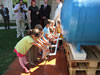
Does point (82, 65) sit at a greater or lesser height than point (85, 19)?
lesser

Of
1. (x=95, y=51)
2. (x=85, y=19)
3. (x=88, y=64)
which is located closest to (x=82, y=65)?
(x=88, y=64)

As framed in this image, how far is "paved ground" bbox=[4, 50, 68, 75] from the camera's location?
359 centimetres

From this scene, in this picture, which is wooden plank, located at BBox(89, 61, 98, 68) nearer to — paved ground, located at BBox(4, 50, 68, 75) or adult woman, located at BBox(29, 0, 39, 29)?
paved ground, located at BBox(4, 50, 68, 75)

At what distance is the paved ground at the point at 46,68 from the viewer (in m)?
3.59

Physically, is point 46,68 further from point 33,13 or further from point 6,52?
point 33,13

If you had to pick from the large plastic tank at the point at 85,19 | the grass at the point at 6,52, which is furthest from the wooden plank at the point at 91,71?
the grass at the point at 6,52

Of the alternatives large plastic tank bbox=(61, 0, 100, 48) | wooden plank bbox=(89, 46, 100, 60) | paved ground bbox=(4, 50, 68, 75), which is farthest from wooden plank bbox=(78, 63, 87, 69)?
large plastic tank bbox=(61, 0, 100, 48)

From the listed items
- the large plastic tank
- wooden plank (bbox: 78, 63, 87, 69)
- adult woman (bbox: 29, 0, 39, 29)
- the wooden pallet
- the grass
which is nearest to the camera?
the large plastic tank

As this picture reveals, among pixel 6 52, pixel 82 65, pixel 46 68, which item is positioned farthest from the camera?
pixel 6 52

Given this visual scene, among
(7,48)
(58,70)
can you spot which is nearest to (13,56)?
(7,48)

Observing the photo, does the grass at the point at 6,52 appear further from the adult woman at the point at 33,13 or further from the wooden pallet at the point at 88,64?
the wooden pallet at the point at 88,64

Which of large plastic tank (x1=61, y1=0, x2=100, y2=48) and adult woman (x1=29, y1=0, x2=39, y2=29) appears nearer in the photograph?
large plastic tank (x1=61, y1=0, x2=100, y2=48)

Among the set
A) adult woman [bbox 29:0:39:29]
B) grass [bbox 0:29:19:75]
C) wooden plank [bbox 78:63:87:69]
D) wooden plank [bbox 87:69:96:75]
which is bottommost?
grass [bbox 0:29:19:75]

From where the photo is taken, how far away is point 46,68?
3.78m
